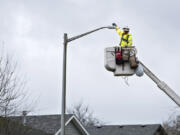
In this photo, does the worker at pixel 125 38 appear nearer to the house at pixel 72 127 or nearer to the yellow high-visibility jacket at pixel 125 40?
the yellow high-visibility jacket at pixel 125 40

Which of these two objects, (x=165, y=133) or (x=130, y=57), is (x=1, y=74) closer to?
(x=130, y=57)

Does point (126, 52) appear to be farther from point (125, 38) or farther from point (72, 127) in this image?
point (72, 127)

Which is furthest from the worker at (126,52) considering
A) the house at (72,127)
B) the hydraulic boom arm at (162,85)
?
the house at (72,127)

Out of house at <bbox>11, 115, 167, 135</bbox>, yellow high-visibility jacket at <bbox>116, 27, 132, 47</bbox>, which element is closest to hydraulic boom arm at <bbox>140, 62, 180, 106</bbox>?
yellow high-visibility jacket at <bbox>116, 27, 132, 47</bbox>

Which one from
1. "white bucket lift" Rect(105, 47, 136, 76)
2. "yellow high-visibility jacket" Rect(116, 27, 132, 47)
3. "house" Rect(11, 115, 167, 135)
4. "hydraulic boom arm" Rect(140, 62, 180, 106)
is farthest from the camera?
"house" Rect(11, 115, 167, 135)

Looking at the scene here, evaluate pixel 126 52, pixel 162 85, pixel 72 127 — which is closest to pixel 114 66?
pixel 126 52

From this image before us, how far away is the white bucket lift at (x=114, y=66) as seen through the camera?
451 inches

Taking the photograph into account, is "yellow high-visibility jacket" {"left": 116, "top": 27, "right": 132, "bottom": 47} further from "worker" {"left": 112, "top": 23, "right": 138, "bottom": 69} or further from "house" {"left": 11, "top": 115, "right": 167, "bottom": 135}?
"house" {"left": 11, "top": 115, "right": 167, "bottom": 135}

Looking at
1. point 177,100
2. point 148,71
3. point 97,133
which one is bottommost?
point 97,133

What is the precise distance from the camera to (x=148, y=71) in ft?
41.0

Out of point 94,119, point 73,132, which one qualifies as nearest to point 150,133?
point 73,132

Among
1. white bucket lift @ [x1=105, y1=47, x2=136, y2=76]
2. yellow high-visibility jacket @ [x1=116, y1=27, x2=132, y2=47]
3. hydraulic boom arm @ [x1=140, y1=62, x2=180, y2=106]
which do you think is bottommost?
hydraulic boom arm @ [x1=140, y1=62, x2=180, y2=106]

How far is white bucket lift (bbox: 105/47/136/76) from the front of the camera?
37.6 feet

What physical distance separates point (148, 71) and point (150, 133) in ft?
91.0
